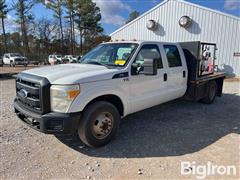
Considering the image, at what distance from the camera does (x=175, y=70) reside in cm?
526

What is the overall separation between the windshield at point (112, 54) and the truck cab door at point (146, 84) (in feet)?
0.72

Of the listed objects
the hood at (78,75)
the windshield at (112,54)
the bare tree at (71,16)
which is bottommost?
the hood at (78,75)

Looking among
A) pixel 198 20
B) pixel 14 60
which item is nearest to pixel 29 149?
pixel 198 20

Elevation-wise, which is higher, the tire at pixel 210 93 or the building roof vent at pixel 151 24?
the building roof vent at pixel 151 24

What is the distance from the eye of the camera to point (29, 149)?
3.84 metres

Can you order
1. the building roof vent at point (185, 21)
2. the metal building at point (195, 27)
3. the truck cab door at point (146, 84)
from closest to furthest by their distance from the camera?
the truck cab door at point (146, 84), the metal building at point (195, 27), the building roof vent at point (185, 21)

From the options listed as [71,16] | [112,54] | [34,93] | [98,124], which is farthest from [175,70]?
[71,16]

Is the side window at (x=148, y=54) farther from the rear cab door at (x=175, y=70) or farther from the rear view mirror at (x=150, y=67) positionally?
the rear view mirror at (x=150, y=67)

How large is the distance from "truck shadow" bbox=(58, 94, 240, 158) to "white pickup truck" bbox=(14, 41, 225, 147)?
0.39 metres

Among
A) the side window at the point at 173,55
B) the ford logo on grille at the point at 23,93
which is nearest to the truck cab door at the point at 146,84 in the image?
the side window at the point at 173,55

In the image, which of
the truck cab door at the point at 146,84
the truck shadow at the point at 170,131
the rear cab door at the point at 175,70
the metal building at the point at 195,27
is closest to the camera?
the truck shadow at the point at 170,131

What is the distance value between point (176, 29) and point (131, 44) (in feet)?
43.9

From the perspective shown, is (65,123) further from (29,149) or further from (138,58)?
(138,58)

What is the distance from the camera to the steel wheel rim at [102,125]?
378 centimetres
